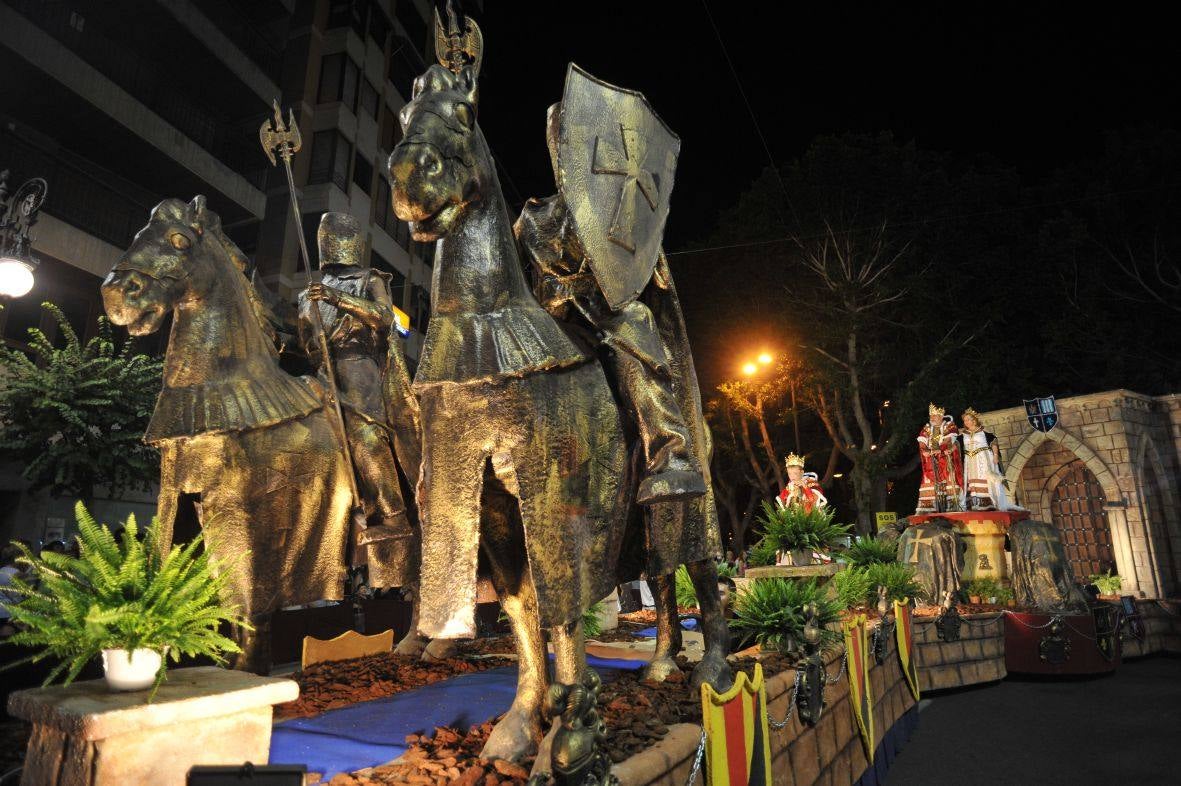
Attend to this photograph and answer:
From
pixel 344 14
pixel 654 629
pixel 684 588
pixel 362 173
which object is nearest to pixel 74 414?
pixel 654 629

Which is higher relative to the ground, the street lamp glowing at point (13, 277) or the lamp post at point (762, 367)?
the lamp post at point (762, 367)

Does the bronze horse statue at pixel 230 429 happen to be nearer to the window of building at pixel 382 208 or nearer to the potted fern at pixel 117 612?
the potted fern at pixel 117 612

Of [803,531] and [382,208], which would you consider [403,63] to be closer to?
[382,208]

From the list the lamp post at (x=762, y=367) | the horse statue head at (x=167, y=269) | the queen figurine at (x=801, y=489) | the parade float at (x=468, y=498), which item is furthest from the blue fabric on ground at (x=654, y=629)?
the lamp post at (x=762, y=367)

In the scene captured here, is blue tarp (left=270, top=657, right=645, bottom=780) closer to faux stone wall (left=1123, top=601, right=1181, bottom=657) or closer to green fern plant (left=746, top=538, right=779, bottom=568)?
green fern plant (left=746, top=538, right=779, bottom=568)

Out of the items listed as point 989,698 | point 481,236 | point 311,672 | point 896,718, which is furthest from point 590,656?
point 989,698

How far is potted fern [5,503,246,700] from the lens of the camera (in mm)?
2246

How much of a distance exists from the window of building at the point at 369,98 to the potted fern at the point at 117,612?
2586cm

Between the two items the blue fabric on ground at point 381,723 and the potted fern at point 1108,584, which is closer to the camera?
the blue fabric on ground at point 381,723

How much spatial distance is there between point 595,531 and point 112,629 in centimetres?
158

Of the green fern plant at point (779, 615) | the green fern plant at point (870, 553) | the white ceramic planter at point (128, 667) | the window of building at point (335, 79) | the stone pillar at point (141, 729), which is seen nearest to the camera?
the stone pillar at point (141, 729)

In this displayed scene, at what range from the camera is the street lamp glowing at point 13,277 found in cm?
651

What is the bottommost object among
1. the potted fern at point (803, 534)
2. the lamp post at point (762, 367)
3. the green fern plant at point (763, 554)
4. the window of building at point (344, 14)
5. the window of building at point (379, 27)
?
the green fern plant at point (763, 554)

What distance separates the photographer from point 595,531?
2.84 m
